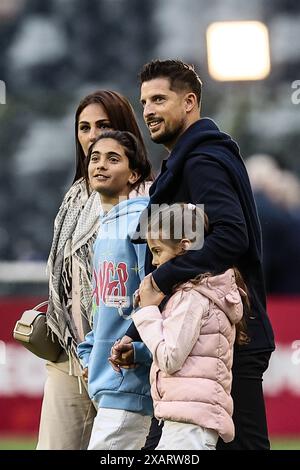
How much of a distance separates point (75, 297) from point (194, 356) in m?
0.89

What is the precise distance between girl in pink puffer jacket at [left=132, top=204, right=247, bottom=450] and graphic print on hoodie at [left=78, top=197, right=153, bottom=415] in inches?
10.8

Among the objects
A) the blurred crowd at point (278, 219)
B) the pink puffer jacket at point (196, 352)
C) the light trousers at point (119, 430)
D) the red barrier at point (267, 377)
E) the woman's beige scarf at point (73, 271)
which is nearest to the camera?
the pink puffer jacket at point (196, 352)

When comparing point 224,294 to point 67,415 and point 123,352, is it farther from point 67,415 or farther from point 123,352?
point 67,415

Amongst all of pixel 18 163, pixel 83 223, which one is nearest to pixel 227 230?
pixel 83 223

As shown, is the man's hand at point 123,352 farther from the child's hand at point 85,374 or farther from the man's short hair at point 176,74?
the man's short hair at point 176,74

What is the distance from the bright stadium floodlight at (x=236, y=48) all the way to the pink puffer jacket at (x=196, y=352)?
12.1ft

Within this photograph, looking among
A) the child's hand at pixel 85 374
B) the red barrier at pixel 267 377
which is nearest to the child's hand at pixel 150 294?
the child's hand at pixel 85 374

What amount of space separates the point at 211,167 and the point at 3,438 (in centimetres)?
403

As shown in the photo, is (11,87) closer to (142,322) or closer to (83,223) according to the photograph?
(83,223)

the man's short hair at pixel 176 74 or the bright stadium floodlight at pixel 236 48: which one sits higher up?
the bright stadium floodlight at pixel 236 48

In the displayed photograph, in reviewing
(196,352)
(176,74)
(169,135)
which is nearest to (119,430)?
(196,352)

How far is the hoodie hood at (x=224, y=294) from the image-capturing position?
2992mm

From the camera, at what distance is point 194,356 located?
2959mm

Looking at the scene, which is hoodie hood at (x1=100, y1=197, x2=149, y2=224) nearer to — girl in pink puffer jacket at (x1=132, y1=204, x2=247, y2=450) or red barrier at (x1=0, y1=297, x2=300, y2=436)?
girl in pink puffer jacket at (x1=132, y1=204, x2=247, y2=450)
